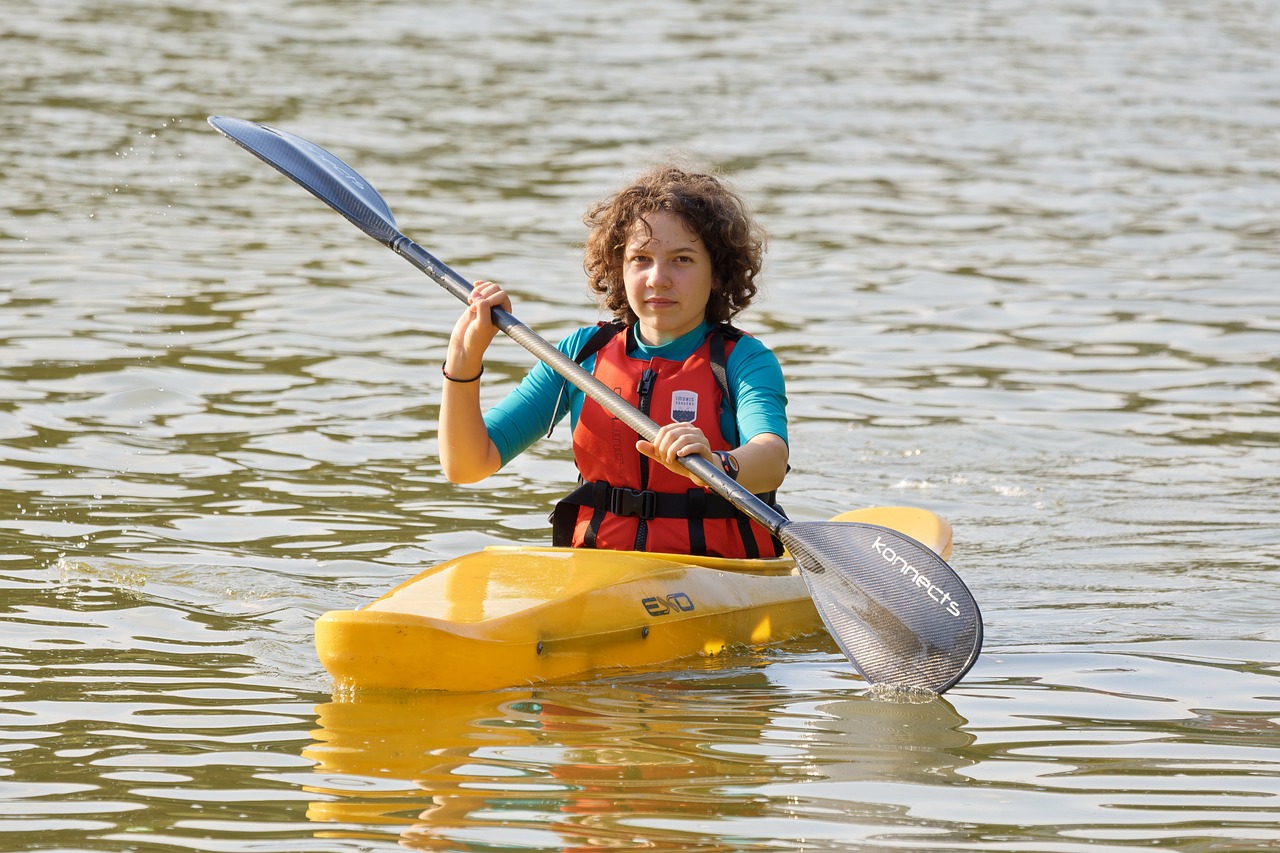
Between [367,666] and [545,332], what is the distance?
13.8 ft

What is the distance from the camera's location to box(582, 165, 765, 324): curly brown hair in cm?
451

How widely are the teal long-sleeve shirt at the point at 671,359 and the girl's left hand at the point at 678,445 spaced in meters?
0.28

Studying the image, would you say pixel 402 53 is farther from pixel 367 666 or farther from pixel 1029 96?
pixel 367 666

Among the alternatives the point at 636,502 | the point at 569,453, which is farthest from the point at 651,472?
the point at 569,453

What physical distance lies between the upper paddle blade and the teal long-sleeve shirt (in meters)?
0.72

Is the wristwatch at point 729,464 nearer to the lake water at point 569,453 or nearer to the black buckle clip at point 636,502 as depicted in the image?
the black buckle clip at point 636,502

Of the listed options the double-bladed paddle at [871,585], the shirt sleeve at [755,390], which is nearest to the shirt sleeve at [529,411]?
the double-bladed paddle at [871,585]

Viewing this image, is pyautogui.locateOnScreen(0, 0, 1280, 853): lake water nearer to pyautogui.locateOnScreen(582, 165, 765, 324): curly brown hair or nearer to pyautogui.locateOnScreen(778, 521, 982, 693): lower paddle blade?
pyautogui.locateOnScreen(778, 521, 982, 693): lower paddle blade

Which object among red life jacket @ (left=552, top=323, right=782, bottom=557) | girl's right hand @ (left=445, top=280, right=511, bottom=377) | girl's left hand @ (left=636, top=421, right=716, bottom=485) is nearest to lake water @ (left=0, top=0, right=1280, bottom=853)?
red life jacket @ (left=552, top=323, right=782, bottom=557)

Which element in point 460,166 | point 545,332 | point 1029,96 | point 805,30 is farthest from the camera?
point 805,30

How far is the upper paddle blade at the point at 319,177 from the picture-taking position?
5043 millimetres

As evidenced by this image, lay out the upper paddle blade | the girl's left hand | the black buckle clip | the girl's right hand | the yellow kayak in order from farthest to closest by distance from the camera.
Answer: the upper paddle blade, the black buckle clip, the girl's right hand, the girl's left hand, the yellow kayak

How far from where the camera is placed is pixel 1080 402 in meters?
7.18

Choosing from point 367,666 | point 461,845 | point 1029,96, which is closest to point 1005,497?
point 367,666
